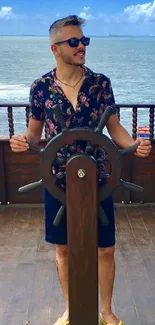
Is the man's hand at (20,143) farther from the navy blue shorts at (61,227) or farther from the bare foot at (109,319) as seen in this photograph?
the bare foot at (109,319)

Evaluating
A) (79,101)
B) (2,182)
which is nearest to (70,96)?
(79,101)

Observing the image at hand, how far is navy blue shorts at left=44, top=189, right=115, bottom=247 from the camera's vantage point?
1.84 m

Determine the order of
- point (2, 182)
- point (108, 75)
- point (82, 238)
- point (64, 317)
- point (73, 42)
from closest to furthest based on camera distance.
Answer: point (82, 238) → point (73, 42) → point (64, 317) → point (2, 182) → point (108, 75)

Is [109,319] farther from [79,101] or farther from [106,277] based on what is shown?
[79,101]

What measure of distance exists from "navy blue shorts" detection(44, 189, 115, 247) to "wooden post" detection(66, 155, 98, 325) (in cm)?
38

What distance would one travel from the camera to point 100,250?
1.93 meters

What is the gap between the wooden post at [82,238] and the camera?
4.45 feet

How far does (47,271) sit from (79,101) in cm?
138

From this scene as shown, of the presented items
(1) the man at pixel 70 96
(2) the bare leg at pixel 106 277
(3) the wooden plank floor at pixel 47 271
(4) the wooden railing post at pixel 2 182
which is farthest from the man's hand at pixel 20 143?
(4) the wooden railing post at pixel 2 182

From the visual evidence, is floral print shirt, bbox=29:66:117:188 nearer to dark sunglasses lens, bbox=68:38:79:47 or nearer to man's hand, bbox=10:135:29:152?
dark sunglasses lens, bbox=68:38:79:47

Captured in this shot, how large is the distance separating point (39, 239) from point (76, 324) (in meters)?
1.67

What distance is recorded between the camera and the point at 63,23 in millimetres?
1648

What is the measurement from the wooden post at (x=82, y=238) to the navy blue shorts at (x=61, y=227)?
377mm

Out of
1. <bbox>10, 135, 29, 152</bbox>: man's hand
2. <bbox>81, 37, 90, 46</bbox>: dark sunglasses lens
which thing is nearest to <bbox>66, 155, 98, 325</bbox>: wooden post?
<bbox>10, 135, 29, 152</bbox>: man's hand
